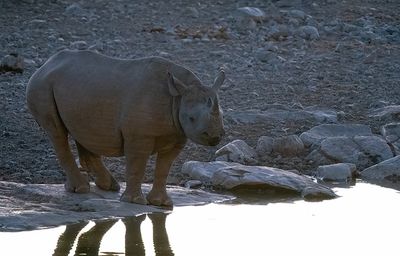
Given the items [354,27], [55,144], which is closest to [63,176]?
[55,144]

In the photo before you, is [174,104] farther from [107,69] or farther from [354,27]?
[354,27]

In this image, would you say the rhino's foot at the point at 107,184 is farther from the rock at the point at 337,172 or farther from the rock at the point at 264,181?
the rock at the point at 337,172

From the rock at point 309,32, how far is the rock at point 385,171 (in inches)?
389

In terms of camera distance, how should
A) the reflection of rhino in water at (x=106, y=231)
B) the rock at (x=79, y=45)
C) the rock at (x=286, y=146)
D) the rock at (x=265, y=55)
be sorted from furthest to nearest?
the rock at (x=79, y=45) < the rock at (x=265, y=55) < the rock at (x=286, y=146) < the reflection of rhino in water at (x=106, y=231)

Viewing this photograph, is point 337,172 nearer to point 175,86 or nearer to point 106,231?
point 175,86

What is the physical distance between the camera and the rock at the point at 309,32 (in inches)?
930

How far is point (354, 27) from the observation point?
82.4 ft

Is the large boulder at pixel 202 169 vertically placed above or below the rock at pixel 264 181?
below

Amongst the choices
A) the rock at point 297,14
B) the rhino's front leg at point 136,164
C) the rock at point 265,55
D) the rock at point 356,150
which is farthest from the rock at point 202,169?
the rock at point 297,14

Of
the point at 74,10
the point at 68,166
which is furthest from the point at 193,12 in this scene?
the point at 68,166

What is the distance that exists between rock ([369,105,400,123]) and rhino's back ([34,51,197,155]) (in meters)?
5.98

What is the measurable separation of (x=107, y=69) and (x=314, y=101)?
703 centimetres

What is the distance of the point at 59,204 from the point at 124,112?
1.02 meters

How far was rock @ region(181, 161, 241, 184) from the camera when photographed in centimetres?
1312
